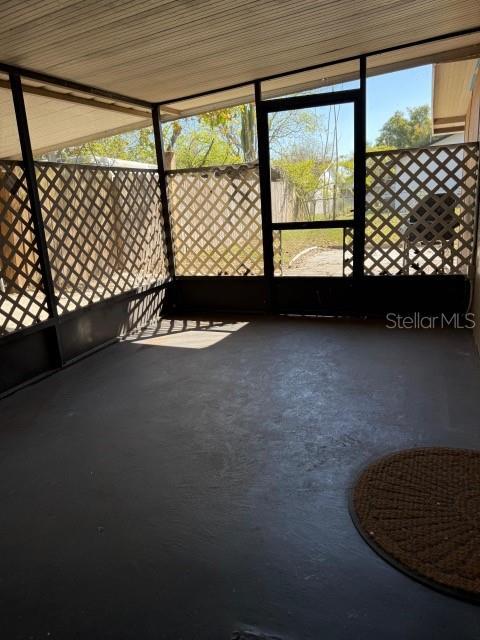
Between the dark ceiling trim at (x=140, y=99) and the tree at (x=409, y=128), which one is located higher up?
the tree at (x=409, y=128)

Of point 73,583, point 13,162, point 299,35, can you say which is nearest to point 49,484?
point 73,583

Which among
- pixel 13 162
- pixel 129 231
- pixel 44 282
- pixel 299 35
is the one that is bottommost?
pixel 44 282

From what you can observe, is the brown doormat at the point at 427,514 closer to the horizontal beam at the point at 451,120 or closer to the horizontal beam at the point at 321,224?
the horizontal beam at the point at 321,224

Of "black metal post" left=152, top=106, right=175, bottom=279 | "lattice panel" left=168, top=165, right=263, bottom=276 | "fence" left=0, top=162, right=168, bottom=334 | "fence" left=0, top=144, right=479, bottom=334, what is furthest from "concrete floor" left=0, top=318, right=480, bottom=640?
"black metal post" left=152, top=106, right=175, bottom=279

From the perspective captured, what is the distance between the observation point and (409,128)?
19.2 m

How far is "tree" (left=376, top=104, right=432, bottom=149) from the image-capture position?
18.9m

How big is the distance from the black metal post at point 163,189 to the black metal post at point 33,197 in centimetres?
171

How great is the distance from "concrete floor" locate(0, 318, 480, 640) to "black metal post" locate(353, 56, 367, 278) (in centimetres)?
103

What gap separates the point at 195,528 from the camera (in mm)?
1634

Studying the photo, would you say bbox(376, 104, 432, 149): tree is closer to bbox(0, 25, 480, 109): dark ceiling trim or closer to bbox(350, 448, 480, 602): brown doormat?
bbox(0, 25, 480, 109): dark ceiling trim

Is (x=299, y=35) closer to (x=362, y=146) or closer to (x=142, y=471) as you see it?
(x=362, y=146)

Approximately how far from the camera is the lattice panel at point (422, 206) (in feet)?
12.9

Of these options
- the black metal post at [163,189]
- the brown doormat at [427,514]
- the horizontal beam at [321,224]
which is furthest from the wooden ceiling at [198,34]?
the brown doormat at [427,514]

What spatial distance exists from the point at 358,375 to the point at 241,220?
92.9 inches
